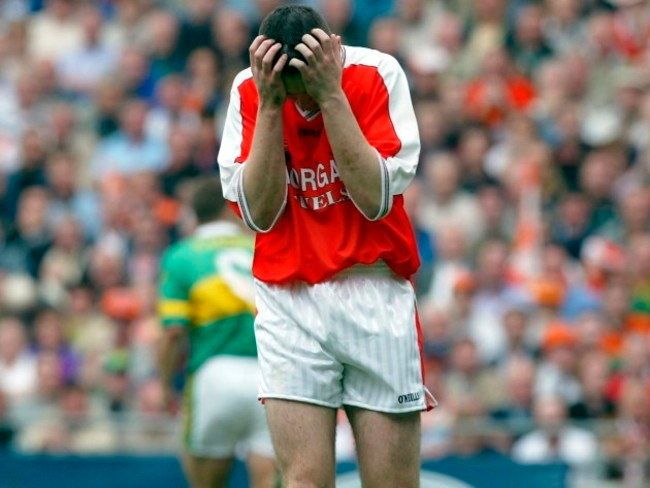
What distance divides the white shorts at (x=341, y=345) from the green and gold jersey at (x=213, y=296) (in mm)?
2789

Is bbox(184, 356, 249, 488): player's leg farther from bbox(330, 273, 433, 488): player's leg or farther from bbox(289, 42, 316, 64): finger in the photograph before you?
bbox(289, 42, 316, 64): finger

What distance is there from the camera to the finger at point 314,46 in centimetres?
591

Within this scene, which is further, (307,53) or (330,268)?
(330,268)

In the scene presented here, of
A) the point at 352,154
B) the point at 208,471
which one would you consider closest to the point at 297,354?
the point at 352,154

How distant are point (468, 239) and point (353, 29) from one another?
114 inches

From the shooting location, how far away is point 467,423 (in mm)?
11211

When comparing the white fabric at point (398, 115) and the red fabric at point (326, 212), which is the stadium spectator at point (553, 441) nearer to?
the red fabric at point (326, 212)

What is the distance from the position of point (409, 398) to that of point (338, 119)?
3.64ft

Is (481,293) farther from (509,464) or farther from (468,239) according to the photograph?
(509,464)

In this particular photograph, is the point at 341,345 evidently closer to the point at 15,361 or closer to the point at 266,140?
the point at 266,140

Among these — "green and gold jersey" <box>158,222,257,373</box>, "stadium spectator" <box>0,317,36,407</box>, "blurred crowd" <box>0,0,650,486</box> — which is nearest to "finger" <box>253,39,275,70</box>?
"green and gold jersey" <box>158,222,257,373</box>

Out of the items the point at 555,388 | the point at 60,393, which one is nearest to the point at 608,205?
the point at 555,388

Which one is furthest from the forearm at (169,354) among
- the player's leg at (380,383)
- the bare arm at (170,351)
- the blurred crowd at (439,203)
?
the player's leg at (380,383)

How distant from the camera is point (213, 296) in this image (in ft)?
29.8
